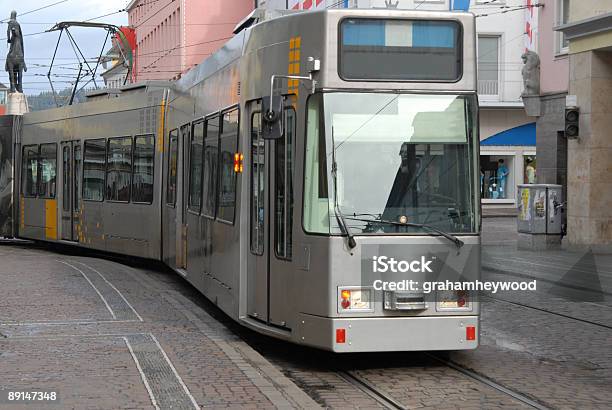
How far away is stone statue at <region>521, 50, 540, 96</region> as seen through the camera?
100ft

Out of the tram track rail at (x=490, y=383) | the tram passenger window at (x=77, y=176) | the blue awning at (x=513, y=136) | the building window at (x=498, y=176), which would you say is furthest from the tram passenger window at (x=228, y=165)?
the building window at (x=498, y=176)

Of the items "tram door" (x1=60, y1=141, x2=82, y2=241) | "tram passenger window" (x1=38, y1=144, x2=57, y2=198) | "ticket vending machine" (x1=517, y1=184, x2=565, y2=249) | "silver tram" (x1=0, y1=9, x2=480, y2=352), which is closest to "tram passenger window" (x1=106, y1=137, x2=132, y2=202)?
"tram door" (x1=60, y1=141, x2=82, y2=241)

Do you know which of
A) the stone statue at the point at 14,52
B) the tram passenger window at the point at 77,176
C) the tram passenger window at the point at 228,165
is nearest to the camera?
the tram passenger window at the point at 228,165

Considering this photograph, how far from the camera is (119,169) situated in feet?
68.0

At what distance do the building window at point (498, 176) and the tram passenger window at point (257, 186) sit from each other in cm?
3976

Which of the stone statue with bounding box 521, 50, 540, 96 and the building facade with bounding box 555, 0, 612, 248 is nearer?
the building facade with bounding box 555, 0, 612, 248

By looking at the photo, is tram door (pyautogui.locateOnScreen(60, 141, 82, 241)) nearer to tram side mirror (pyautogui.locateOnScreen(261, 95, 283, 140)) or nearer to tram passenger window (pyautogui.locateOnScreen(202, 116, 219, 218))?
tram passenger window (pyautogui.locateOnScreen(202, 116, 219, 218))

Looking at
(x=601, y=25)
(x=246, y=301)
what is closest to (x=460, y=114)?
(x=246, y=301)

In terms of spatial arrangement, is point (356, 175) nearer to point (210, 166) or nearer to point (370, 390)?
point (370, 390)

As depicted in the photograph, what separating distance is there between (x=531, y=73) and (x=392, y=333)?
23008 mm

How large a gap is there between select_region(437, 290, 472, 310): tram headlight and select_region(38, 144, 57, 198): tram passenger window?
16.7 meters

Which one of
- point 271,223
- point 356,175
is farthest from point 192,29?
point 356,175

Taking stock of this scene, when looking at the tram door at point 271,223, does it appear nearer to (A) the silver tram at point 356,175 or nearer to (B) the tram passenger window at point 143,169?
(A) the silver tram at point 356,175

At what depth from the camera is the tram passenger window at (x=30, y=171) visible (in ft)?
84.8
